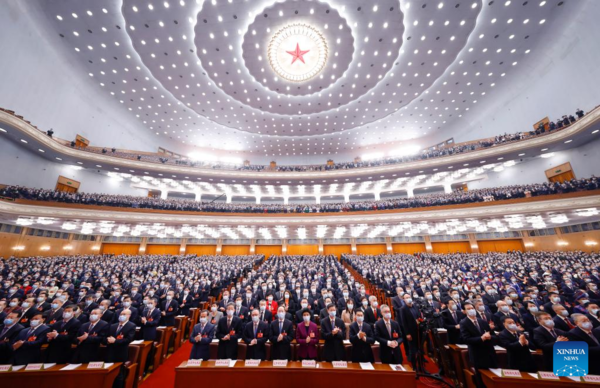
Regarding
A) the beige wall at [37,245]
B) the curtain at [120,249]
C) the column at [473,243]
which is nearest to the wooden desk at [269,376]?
the beige wall at [37,245]

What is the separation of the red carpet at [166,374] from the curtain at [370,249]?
68.9ft

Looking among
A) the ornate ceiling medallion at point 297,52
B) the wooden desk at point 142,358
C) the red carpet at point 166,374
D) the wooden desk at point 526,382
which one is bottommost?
the red carpet at point 166,374

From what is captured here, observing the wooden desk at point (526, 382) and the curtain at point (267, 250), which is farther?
the curtain at point (267, 250)

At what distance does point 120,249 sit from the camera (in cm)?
2294

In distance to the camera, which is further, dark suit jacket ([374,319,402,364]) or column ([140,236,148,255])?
column ([140,236,148,255])

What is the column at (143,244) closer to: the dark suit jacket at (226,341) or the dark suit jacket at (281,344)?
the dark suit jacket at (226,341)

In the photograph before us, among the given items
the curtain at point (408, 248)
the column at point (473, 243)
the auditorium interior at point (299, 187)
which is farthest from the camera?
the curtain at point (408, 248)

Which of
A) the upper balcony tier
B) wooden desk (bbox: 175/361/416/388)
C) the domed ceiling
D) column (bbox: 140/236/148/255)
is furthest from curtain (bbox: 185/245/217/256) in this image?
wooden desk (bbox: 175/361/416/388)

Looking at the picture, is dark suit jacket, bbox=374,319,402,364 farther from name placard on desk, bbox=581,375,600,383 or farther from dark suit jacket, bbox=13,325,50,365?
dark suit jacket, bbox=13,325,50,365

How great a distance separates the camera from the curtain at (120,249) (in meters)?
22.7

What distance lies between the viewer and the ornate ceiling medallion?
1605cm

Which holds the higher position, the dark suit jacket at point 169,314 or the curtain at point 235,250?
the curtain at point 235,250

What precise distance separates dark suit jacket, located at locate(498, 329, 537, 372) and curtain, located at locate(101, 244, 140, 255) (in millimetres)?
27696

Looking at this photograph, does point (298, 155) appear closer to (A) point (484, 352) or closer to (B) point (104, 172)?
(B) point (104, 172)
